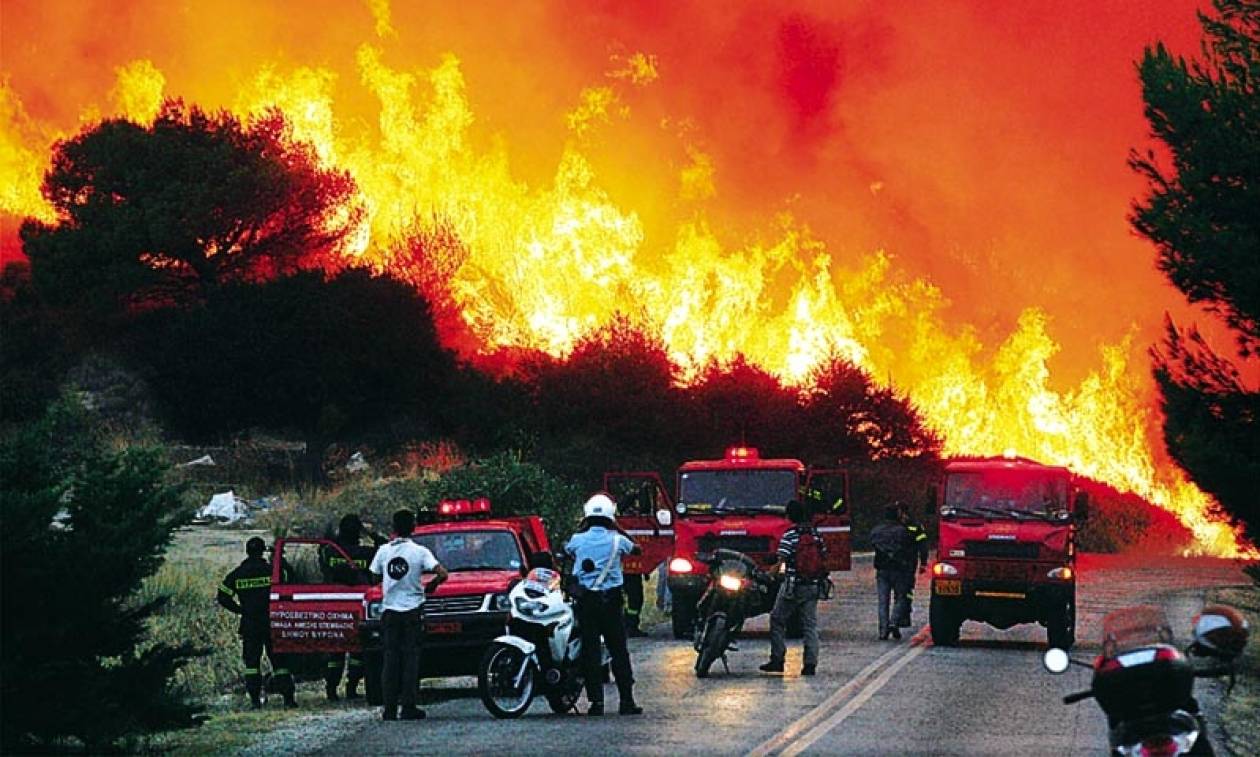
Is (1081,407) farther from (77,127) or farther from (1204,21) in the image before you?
(1204,21)

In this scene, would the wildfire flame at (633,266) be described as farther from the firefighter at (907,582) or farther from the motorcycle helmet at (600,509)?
the motorcycle helmet at (600,509)

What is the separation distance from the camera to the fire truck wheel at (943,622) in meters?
30.5

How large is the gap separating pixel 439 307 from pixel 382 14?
13020 mm

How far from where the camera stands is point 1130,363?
8050cm

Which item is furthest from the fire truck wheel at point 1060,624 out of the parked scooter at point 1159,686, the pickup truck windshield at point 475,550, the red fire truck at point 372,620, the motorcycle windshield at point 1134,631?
the parked scooter at point 1159,686

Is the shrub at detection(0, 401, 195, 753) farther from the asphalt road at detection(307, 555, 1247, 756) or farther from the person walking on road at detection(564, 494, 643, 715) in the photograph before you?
the person walking on road at detection(564, 494, 643, 715)

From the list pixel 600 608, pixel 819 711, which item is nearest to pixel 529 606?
pixel 600 608

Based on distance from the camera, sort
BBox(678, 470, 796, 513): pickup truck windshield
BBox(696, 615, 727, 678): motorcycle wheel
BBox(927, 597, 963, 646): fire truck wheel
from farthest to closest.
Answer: BBox(678, 470, 796, 513): pickup truck windshield
BBox(927, 597, 963, 646): fire truck wheel
BBox(696, 615, 727, 678): motorcycle wheel

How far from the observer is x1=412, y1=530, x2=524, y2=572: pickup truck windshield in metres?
24.5

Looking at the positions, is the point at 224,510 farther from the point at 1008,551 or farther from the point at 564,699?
the point at 564,699

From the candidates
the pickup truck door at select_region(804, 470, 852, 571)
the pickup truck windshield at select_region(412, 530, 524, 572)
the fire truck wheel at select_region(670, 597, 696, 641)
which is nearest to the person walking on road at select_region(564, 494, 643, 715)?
the pickup truck windshield at select_region(412, 530, 524, 572)

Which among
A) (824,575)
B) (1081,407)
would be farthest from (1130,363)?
(824,575)

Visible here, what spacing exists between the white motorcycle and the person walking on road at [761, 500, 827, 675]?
456 centimetres

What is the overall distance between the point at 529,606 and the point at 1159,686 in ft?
35.8
